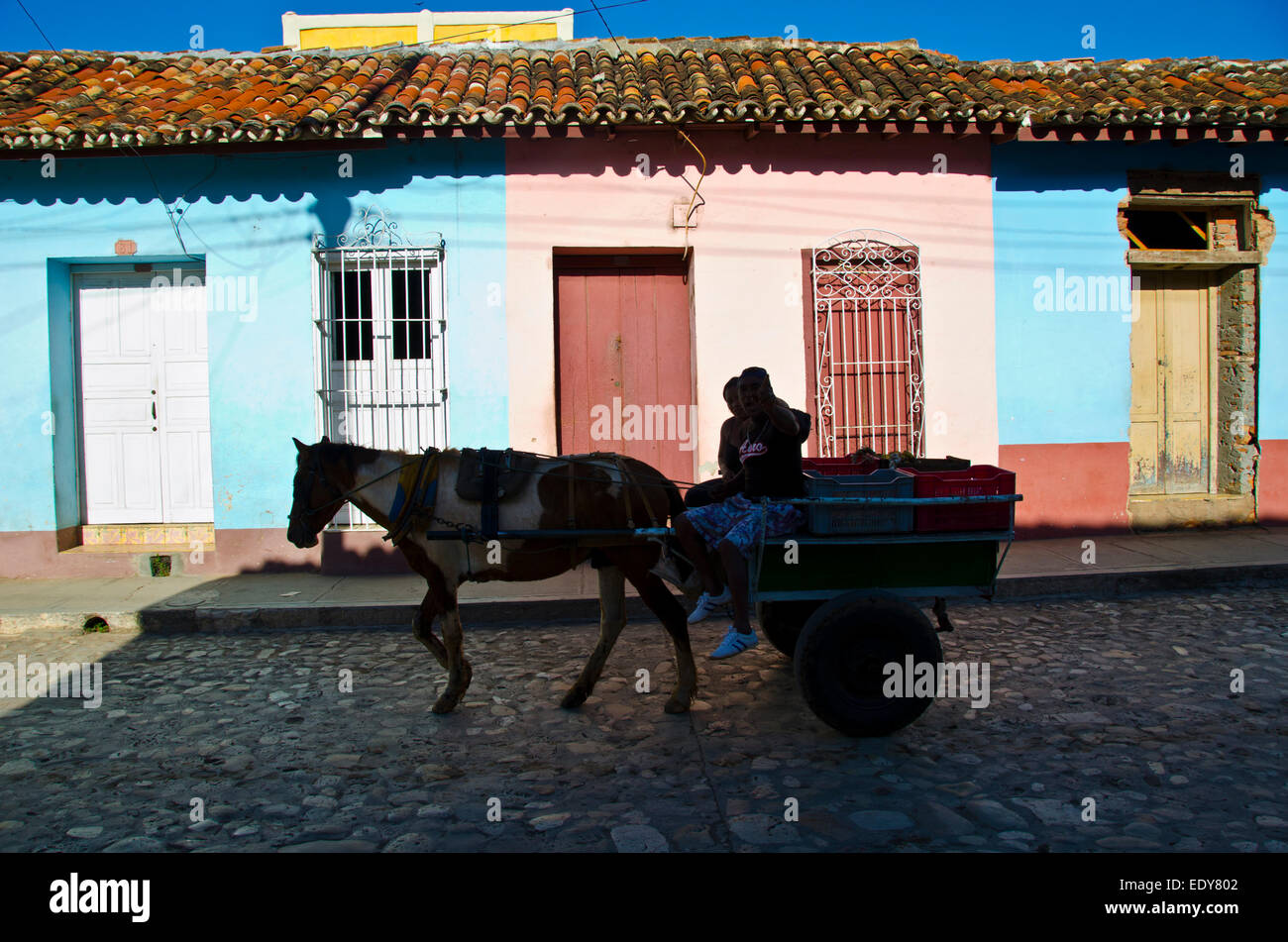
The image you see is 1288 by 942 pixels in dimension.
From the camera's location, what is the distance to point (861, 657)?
13.3 ft

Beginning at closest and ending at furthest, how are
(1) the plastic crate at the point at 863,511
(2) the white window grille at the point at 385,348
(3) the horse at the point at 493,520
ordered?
(1) the plastic crate at the point at 863,511 < (3) the horse at the point at 493,520 < (2) the white window grille at the point at 385,348

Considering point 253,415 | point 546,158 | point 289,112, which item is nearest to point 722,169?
point 546,158

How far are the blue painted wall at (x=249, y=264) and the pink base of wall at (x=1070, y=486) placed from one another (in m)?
5.16

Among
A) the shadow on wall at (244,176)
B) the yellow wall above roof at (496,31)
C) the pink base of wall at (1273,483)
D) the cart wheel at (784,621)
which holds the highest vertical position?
the yellow wall above roof at (496,31)

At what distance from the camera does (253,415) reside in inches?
321

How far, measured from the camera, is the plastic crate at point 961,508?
4.11m

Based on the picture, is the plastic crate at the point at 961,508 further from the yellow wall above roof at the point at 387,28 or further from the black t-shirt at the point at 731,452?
the yellow wall above roof at the point at 387,28

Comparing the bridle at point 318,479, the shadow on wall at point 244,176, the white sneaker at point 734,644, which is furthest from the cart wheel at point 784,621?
the shadow on wall at point 244,176

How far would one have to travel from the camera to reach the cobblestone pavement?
10.6 ft

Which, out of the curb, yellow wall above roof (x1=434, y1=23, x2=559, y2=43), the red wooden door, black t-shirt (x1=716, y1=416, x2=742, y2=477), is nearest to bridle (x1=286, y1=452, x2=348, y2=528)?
black t-shirt (x1=716, y1=416, x2=742, y2=477)

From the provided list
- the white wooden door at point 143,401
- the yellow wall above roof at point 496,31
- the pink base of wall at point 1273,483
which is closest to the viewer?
the white wooden door at point 143,401

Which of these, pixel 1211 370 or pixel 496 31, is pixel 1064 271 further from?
pixel 496 31

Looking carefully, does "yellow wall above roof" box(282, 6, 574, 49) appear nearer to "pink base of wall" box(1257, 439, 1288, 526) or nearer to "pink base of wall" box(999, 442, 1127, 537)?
"pink base of wall" box(999, 442, 1127, 537)

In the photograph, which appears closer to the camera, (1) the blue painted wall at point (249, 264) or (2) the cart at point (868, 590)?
(2) the cart at point (868, 590)
